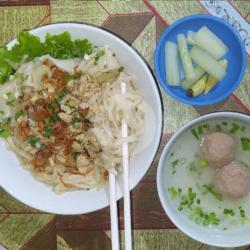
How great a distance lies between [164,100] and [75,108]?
381 millimetres

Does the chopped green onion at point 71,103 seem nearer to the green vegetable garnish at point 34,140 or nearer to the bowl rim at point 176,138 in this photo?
the green vegetable garnish at point 34,140

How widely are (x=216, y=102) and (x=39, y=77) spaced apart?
655mm

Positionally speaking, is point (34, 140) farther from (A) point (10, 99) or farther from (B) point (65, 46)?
(B) point (65, 46)

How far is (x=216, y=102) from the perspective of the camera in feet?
5.85

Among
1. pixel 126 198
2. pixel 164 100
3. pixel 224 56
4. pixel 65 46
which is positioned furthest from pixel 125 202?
pixel 224 56

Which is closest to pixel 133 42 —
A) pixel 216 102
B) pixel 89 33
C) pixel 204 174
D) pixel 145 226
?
pixel 89 33

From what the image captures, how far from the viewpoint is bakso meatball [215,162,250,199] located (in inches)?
65.0

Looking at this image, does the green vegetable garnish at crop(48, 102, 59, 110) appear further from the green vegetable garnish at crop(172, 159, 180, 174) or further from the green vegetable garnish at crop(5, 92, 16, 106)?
the green vegetable garnish at crop(172, 159, 180, 174)

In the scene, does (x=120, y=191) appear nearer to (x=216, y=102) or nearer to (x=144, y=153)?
(x=144, y=153)

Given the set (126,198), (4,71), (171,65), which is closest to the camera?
(126,198)

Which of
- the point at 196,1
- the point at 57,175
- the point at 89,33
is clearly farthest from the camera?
the point at 196,1

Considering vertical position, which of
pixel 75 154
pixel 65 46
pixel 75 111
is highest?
pixel 65 46

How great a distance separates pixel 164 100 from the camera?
184cm

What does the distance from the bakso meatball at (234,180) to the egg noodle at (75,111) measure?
0.33m
